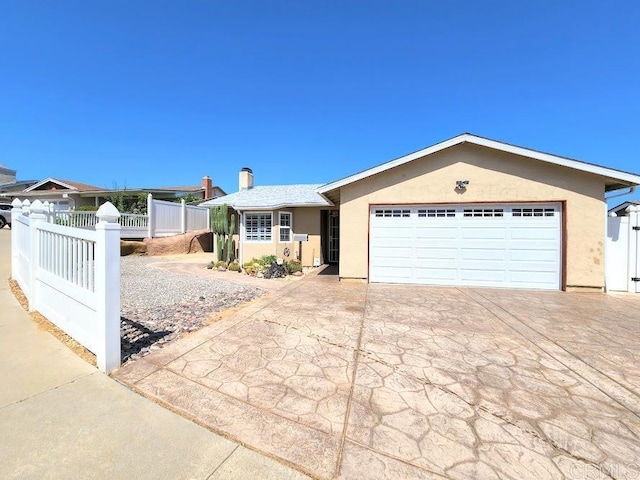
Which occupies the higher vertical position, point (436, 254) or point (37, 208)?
point (37, 208)

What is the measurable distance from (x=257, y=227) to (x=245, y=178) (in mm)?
6309

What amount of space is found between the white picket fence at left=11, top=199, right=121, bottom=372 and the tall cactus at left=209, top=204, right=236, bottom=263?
8797 millimetres

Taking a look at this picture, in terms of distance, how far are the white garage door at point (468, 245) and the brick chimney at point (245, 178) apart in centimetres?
1196

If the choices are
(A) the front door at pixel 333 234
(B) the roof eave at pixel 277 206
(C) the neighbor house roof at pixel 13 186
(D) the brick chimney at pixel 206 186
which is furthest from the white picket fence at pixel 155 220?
(C) the neighbor house roof at pixel 13 186

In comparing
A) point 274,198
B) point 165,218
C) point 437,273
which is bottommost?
point 437,273

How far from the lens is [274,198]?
51.2 feet

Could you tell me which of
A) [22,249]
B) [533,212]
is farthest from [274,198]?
[533,212]

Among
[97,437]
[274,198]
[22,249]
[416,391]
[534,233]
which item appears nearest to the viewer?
[97,437]

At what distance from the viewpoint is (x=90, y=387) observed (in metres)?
3.11

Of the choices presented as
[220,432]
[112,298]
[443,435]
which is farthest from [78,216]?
[443,435]

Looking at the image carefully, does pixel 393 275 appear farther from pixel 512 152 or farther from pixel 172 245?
pixel 172 245


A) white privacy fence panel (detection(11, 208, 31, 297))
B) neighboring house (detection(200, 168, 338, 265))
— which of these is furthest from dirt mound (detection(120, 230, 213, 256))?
white privacy fence panel (detection(11, 208, 31, 297))

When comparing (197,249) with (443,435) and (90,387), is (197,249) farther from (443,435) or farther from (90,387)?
(443,435)

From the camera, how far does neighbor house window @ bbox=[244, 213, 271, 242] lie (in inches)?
560
